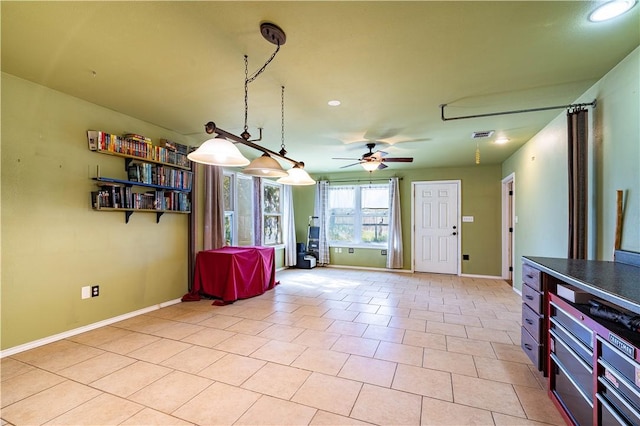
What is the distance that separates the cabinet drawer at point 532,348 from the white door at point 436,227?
4098 millimetres

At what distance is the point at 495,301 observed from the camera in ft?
13.9

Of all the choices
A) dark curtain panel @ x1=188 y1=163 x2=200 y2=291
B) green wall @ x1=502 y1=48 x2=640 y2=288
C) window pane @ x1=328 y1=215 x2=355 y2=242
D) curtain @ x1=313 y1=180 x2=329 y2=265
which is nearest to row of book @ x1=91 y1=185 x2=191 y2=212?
dark curtain panel @ x1=188 y1=163 x2=200 y2=291

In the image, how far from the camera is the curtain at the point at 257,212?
573 cm

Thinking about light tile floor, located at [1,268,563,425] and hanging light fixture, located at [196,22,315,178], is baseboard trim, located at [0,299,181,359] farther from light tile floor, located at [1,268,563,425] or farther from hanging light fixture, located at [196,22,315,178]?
hanging light fixture, located at [196,22,315,178]

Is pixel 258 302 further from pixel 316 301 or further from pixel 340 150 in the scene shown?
pixel 340 150

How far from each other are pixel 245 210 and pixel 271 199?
1.08m

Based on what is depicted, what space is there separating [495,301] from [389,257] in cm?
255

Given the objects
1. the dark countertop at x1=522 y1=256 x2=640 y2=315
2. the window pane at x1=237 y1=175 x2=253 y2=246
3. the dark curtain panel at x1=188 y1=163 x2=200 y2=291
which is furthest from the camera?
the window pane at x1=237 y1=175 x2=253 y2=246

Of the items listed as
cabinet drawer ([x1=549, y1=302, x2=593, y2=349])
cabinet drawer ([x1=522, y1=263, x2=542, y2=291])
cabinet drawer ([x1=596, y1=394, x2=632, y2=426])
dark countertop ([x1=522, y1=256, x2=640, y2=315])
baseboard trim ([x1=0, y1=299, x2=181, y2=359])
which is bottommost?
baseboard trim ([x1=0, y1=299, x2=181, y2=359])

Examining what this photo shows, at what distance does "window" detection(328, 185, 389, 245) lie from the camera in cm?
690

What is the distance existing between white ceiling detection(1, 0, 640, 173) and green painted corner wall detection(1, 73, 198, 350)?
325mm

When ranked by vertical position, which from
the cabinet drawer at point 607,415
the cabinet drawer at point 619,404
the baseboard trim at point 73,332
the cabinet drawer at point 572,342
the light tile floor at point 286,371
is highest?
the cabinet drawer at point 572,342

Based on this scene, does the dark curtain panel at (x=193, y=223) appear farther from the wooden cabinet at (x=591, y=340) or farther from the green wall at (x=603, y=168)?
the green wall at (x=603, y=168)

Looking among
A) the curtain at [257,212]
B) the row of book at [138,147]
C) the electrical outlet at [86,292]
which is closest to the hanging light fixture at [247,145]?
the row of book at [138,147]
